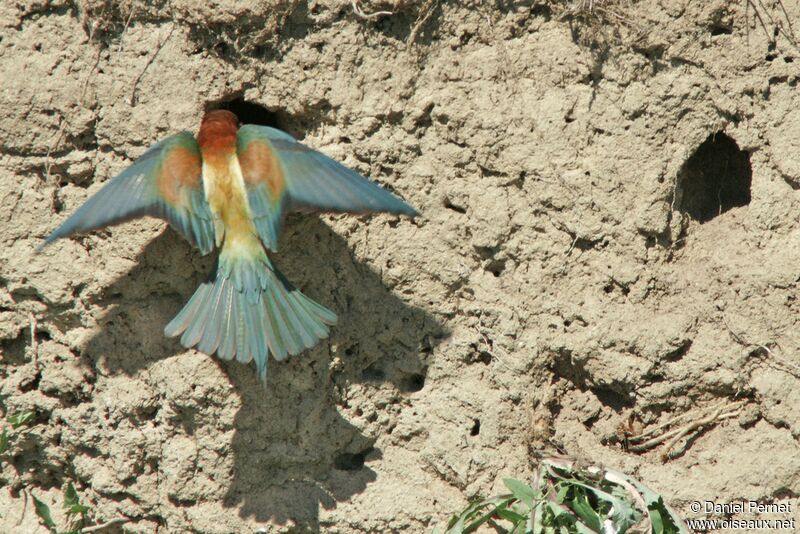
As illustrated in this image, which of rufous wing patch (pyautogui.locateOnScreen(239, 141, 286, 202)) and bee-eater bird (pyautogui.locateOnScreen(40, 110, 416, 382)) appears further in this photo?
rufous wing patch (pyautogui.locateOnScreen(239, 141, 286, 202))

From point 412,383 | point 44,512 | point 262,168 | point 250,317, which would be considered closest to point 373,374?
point 412,383

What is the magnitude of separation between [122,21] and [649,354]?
1635mm

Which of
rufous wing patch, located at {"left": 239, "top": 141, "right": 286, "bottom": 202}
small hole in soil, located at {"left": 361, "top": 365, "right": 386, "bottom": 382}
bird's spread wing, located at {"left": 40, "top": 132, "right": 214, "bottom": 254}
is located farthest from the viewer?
small hole in soil, located at {"left": 361, "top": 365, "right": 386, "bottom": 382}

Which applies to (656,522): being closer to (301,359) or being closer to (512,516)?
(512,516)

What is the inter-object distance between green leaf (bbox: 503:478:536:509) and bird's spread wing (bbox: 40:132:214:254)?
96cm

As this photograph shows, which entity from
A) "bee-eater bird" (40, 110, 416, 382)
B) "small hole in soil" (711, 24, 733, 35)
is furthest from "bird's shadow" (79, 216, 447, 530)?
"small hole in soil" (711, 24, 733, 35)

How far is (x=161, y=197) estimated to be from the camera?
8.45 feet

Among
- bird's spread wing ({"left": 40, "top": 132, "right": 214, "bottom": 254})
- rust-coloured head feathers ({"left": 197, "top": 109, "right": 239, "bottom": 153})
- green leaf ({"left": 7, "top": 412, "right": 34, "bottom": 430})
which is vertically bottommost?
green leaf ({"left": 7, "top": 412, "right": 34, "bottom": 430})

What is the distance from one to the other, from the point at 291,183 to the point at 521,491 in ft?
3.16

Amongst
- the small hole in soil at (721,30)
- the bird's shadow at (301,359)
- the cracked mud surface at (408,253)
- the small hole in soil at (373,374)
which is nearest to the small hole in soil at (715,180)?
the cracked mud surface at (408,253)

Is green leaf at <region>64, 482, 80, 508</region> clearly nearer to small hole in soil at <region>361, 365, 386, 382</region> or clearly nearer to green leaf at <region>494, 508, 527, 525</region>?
small hole in soil at <region>361, 365, 386, 382</region>

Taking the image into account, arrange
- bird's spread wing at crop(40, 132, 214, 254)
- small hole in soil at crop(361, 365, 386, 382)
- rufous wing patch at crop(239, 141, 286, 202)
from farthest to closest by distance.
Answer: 1. small hole in soil at crop(361, 365, 386, 382)
2. rufous wing patch at crop(239, 141, 286, 202)
3. bird's spread wing at crop(40, 132, 214, 254)

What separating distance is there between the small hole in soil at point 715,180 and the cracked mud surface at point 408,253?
55 mm

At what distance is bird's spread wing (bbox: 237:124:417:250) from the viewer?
251 centimetres
